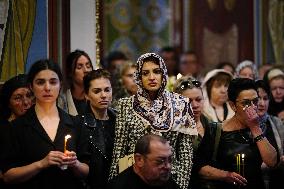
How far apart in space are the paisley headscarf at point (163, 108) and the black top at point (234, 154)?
0.23 metres

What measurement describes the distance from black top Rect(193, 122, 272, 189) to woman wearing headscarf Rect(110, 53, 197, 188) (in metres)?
0.16

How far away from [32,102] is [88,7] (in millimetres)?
1735

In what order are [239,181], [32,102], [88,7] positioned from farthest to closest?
[88,7] < [32,102] < [239,181]

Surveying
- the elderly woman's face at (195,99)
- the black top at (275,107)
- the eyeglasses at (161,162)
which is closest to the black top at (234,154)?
the elderly woman's face at (195,99)

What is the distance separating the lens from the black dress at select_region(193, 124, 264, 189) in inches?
244

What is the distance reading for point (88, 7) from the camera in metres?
7.93

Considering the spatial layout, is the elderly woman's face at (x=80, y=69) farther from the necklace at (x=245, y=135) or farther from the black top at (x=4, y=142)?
the necklace at (x=245, y=135)

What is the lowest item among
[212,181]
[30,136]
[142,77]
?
[212,181]

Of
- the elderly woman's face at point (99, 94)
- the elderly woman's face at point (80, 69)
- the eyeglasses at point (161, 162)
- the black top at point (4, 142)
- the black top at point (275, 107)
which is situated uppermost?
the elderly woman's face at point (80, 69)

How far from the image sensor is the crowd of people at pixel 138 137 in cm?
568

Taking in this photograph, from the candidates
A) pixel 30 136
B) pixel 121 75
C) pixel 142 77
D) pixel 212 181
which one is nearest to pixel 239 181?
pixel 212 181

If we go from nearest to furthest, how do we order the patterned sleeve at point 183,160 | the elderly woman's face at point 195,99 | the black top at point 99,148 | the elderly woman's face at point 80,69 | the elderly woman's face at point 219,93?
the patterned sleeve at point 183,160 → the black top at point 99,148 → the elderly woman's face at point 195,99 → the elderly woman's face at point 80,69 → the elderly woman's face at point 219,93

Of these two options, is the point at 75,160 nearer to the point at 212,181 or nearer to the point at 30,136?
the point at 30,136

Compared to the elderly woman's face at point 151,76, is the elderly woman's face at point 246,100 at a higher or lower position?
lower
